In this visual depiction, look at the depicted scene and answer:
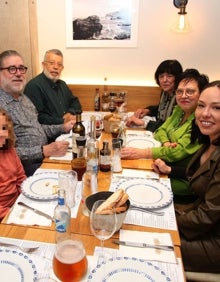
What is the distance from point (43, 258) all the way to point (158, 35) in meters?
2.73

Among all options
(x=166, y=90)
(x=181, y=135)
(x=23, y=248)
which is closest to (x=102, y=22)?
(x=166, y=90)

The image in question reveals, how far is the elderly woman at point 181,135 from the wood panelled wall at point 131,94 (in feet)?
3.46

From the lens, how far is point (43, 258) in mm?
919

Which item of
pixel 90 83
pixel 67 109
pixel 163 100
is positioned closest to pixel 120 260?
pixel 163 100

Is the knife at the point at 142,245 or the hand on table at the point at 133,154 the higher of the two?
the hand on table at the point at 133,154

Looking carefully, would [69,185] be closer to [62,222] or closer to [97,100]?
[62,222]

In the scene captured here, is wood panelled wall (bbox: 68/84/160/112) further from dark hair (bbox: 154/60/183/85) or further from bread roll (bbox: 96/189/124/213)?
bread roll (bbox: 96/189/124/213)

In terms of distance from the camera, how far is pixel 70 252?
85cm

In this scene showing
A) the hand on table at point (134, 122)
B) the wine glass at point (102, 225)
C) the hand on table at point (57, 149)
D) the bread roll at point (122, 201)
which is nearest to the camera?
the wine glass at point (102, 225)

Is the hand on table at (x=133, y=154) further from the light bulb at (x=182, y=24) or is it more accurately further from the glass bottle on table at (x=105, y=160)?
the light bulb at (x=182, y=24)

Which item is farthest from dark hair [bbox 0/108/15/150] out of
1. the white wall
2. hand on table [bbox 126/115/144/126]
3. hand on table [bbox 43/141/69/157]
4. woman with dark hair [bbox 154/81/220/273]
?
the white wall

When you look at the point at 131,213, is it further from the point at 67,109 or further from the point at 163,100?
the point at 67,109

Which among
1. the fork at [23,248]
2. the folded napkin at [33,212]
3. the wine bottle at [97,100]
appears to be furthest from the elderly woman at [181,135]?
the wine bottle at [97,100]

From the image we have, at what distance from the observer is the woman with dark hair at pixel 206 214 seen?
4.18 ft
